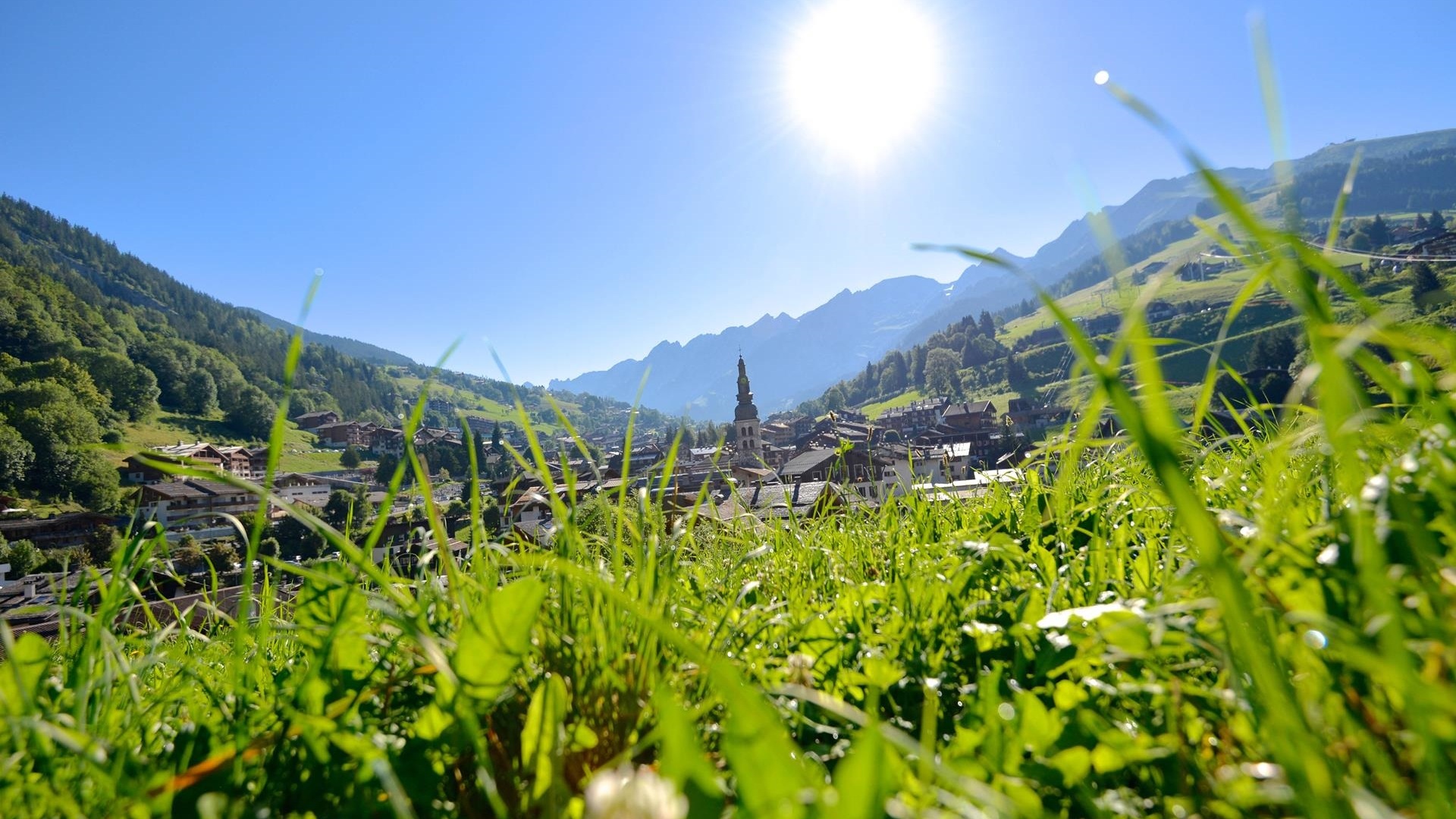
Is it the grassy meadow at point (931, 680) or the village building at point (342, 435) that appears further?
the village building at point (342, 435)

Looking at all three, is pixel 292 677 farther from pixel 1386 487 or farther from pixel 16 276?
pixel 16 276

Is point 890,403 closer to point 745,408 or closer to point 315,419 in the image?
point 745,408

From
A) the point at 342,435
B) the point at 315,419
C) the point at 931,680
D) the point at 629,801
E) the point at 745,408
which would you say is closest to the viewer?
the point at 629,801

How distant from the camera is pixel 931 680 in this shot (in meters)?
1.00

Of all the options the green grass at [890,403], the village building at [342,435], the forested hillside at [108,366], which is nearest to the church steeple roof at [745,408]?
the forested hillside at [108,366]

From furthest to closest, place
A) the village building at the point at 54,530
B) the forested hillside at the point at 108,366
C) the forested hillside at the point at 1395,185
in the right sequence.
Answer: the forested hillside at the point at 1395,185 < the forested hillside at the point at 108,366 < the village building at the point at 54,530

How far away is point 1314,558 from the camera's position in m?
0.81

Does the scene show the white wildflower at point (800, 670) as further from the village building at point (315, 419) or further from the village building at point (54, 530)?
the village building at point (315, 419)

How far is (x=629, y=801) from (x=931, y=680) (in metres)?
0.64

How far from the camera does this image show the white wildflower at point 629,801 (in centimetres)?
49

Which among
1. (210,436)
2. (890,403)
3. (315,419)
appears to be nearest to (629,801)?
(210,436)

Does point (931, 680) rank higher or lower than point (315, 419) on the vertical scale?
lower

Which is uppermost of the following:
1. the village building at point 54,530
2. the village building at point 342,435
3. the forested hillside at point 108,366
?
the forested hillside at point 108,366

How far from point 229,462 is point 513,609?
289ft
